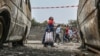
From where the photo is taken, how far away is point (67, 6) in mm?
29125

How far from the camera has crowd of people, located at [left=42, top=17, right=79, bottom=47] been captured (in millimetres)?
16125

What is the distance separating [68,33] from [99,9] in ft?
67.0

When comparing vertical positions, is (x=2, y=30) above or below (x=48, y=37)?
above

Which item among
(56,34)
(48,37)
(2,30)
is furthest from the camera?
(56,34)

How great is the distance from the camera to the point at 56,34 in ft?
78.8

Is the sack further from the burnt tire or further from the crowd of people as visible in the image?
the burnt tire

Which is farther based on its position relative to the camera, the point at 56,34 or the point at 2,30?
the point at 56,34

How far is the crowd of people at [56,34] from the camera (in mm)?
16125

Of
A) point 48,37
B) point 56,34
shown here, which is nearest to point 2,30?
point 48,37

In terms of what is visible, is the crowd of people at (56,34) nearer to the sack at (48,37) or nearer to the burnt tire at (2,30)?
the sack at (48,37)

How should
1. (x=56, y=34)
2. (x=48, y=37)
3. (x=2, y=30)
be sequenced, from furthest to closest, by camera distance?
(x=56, y=34)
(x=48, y=37)
(x=2, y=30)

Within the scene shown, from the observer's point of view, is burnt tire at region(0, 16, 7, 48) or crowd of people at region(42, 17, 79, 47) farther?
crowd of people at region(42, 17, 79, 47)

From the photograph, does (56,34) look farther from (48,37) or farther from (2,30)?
(2,30)

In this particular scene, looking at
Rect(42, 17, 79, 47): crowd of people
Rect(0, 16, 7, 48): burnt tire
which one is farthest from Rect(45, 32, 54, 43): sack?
Rect(0, 16, 7, 48): burnt tire
